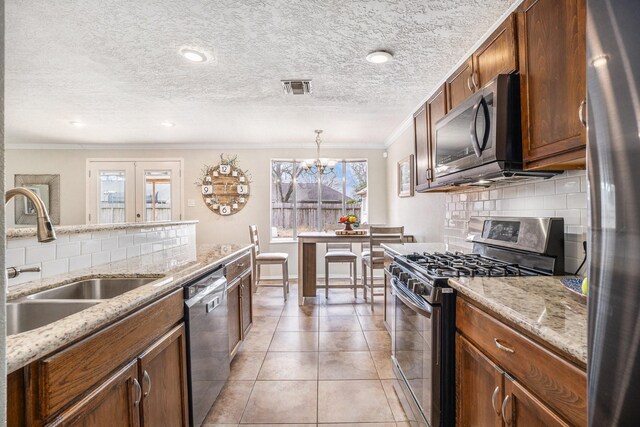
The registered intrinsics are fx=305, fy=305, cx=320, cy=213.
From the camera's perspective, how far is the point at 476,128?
1555 mm

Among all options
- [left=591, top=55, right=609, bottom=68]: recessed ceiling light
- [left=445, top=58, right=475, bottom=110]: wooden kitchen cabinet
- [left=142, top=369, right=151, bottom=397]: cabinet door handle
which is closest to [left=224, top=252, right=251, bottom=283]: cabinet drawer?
[left=142, top=369, right=151, bottom=397]: cabinet door handle

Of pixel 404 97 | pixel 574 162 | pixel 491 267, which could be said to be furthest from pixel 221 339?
pixel 404 97

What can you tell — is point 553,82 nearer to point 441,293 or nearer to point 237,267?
point 441,293

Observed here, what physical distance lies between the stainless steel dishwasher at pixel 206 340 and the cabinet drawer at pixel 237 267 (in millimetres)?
141

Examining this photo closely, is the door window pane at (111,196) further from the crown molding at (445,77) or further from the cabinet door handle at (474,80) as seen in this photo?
the cabinet door handle at (474,80)

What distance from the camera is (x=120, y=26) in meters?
1.84

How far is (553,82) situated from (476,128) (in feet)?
1.31

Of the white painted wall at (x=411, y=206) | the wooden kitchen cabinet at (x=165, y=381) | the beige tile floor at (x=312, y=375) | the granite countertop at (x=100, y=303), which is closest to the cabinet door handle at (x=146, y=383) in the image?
the wooden kitchen cabinet at (x=165, y=381)

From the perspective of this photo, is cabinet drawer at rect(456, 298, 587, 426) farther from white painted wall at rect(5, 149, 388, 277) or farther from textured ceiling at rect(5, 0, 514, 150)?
white painted wall at rect(5, 149, 388, 277)

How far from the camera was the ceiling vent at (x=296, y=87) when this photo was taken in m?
2.66

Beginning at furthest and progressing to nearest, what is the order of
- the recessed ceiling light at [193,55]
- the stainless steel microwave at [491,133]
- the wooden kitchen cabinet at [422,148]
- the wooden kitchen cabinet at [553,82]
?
the wooden kitchen cabinet at [422,148], the recessed ceiling light at [193,55], the stainless steel microwave at [491,133], the wooden kitchen cabinet at [553,82]

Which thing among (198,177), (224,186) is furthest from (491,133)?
(198,177)

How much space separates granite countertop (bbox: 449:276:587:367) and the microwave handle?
0.64m

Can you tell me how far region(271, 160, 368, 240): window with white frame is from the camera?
539cm
